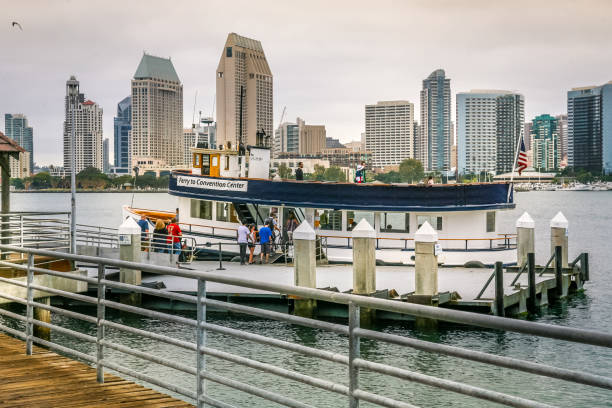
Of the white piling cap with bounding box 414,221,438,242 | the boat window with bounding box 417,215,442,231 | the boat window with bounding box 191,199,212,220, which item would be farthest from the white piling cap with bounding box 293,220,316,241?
the boat window with bounding box 191,199,212,220

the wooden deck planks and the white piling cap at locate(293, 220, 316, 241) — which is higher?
the white piling cap at locate(293, 220, 316, 241)

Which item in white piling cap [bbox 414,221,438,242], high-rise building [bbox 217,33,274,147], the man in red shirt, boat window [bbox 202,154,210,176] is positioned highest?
high-rise building [bbox 217,33,274,147]

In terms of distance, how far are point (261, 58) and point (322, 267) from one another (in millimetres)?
84879

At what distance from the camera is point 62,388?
734 cm

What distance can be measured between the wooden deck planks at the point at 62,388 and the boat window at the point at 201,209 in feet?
76.1

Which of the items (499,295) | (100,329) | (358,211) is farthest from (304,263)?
(100,329)

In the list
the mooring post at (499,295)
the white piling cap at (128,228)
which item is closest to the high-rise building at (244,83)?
the white piling cap at (128,228)

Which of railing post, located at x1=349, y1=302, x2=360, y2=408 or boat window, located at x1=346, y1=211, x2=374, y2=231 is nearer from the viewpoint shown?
railing post, located at x1=349, y1=302, x2=360, y2=408

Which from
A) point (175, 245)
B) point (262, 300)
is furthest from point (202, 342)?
point (175, 245)

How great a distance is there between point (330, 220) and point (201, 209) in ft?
19.1

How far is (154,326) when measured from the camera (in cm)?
2339

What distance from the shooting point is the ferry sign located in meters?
30.8

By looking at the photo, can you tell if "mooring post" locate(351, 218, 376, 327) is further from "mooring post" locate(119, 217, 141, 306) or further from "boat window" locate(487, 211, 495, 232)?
"boat window" locate(487, 211, 495, 232)

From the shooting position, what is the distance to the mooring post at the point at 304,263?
21828 millimetres
